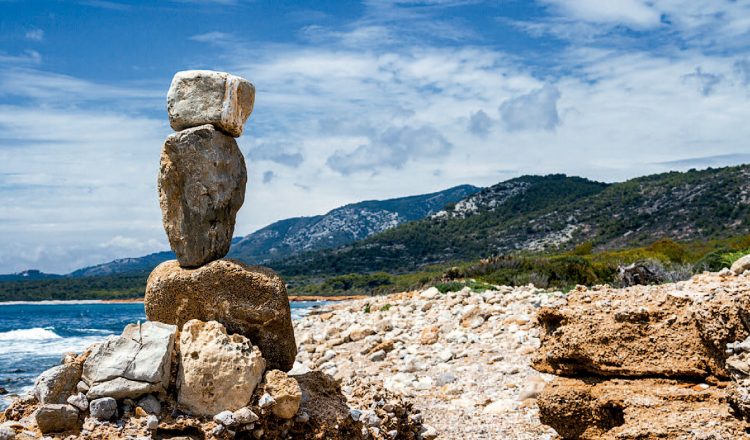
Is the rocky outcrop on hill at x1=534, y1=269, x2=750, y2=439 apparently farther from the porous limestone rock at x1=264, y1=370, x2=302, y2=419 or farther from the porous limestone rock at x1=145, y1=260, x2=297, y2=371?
the porous limestone rock at x1=145, y1=260, x2=297, y2=371

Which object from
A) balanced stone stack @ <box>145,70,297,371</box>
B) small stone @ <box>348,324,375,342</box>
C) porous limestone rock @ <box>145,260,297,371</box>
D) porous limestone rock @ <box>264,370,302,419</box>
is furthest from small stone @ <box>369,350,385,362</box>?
porous limestone rock @ <box>264,370,302,419</box>

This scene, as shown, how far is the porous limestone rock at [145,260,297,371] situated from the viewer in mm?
6793

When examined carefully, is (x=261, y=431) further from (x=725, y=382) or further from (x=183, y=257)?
(x=725, y=382)

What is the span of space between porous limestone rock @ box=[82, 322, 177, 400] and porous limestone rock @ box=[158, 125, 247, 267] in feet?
3.26

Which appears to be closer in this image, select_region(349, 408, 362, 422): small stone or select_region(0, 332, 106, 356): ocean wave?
select_region(349, 408, 362, 422): small stone

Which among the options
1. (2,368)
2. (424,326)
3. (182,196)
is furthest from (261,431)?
(2,368)

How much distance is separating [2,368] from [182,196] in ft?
53.9

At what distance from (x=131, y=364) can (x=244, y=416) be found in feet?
3.39

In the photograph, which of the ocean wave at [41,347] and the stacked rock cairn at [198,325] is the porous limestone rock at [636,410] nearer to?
the stacked rock cairn at [198,325]

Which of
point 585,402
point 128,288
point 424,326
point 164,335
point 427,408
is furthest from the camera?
point 128,288

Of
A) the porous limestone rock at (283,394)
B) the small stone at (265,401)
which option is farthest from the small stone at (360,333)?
the small stone at (265,401)

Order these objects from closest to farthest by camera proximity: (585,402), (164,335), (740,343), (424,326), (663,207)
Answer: (740,343)
(164,335)
(585,402)
(424,326)
(663,207)

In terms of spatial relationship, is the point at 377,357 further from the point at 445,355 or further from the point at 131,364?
the point at 131,364

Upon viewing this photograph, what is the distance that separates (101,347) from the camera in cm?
621
